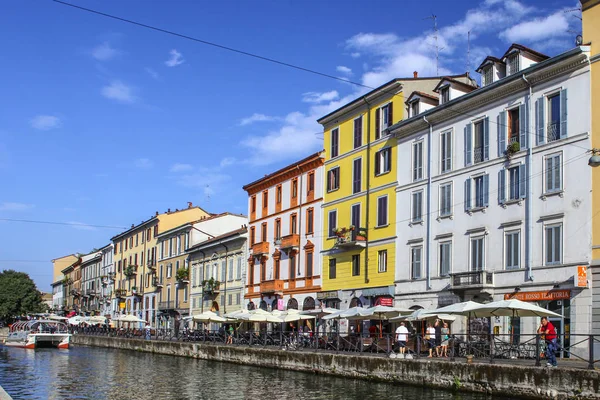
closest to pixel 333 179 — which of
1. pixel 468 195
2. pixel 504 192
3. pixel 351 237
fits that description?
pixel 351 237

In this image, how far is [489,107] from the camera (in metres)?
35.4

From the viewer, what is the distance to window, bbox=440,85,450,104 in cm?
3894

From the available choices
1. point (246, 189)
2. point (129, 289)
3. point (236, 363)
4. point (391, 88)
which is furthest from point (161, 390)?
point (129, 289)

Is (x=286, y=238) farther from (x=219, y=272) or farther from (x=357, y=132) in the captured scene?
(x=219, y=272)

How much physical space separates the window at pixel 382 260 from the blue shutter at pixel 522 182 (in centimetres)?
1128

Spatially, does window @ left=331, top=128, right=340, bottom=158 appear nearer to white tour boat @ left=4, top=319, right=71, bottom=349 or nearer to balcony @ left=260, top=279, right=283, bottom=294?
balcony @ left=260, top=279, right=283, bottom=294

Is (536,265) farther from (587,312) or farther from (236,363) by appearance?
(236,363)

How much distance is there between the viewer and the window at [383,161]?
141 feet

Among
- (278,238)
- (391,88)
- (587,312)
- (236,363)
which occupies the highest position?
(391,88)

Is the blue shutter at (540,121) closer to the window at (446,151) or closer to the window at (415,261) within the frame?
the window at (446,151)

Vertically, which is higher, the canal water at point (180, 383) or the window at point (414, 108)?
the window at point (414, 108)

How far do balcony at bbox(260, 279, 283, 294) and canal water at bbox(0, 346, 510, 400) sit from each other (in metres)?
14.3

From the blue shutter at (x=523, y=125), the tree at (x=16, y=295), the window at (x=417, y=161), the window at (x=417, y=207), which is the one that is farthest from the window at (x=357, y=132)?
the tree at (x=16, y=295)

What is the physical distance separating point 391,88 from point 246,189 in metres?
21.8
